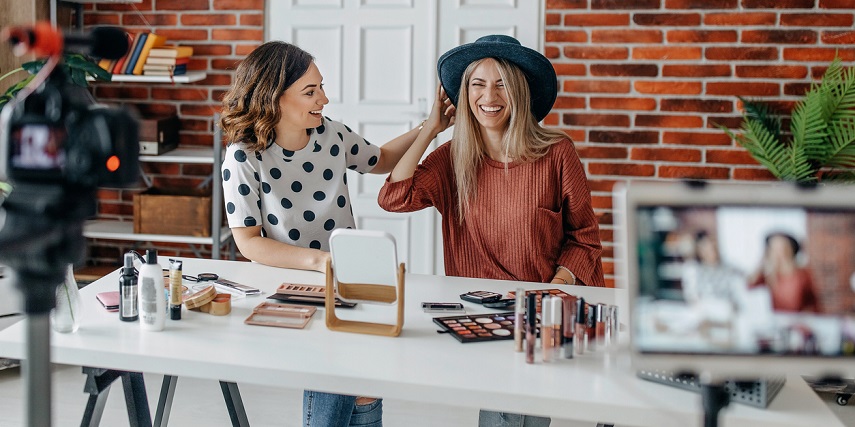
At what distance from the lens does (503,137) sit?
254 cm

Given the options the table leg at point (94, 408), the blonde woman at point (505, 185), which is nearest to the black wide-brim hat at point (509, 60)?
the blonde woman at point (505, 185)

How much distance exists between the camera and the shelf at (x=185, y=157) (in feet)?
13.1

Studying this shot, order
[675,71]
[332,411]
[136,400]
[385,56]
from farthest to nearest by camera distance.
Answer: [385,56] < [675,71] < [136,400] < [332,411]

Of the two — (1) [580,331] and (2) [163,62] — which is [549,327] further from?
(2) [163,62]

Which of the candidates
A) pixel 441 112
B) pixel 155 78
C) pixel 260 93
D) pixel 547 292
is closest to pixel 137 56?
pixel 155 78

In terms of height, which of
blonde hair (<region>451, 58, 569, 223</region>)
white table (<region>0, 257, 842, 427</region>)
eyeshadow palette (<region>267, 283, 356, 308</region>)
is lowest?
white table (<region>0, 257, 842, 427</region>)

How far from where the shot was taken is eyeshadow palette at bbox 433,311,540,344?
6.19ft

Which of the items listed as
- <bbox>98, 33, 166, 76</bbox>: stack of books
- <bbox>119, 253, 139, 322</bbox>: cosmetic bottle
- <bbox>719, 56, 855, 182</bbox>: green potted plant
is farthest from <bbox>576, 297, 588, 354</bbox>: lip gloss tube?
<bbox>98, 33, 166, 76</bbox>: stack of books

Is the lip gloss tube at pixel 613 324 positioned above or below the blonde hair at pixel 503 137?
below

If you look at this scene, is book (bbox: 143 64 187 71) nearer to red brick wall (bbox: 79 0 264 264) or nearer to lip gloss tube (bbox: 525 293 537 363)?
red brick wall (bbox: 79 0 264 264)

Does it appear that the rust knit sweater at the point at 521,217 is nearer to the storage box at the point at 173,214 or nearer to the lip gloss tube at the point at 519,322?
the lip gloss tube at the point at 519,322

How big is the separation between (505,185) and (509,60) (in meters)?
0.36

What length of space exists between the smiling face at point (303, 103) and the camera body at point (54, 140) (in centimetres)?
151

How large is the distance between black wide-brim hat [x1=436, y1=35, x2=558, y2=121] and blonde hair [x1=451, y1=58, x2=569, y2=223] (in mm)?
28
